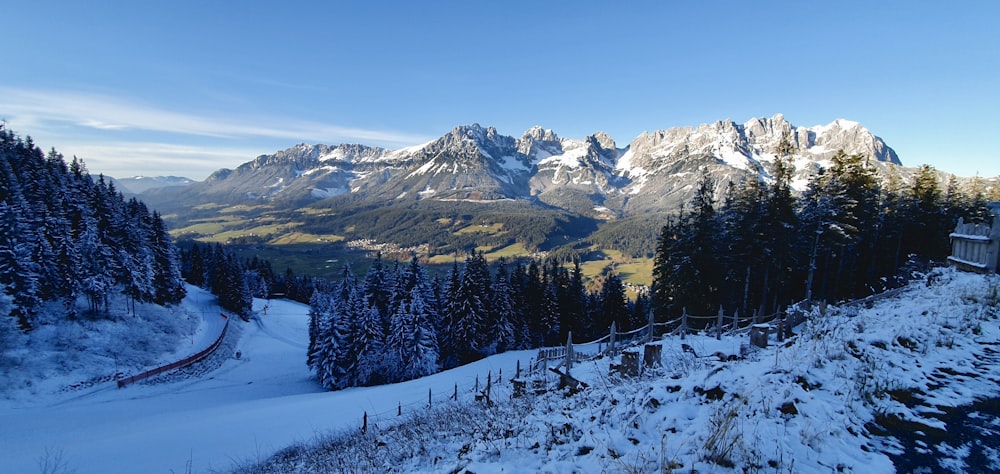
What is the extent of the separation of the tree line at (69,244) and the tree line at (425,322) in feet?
72.2

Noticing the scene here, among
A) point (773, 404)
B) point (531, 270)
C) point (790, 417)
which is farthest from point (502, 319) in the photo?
point (790, 417)

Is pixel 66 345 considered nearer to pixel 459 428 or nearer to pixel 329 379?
pixel 329 379

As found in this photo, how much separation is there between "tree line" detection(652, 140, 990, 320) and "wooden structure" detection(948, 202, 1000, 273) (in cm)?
979

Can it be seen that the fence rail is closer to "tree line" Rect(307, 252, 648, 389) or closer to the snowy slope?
"tree line" Rect(307, 252, 648, 389)

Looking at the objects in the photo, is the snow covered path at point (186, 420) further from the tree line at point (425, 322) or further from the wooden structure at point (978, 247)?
the wooden structure at point (978, 247)

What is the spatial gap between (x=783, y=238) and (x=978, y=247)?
11.6 metres

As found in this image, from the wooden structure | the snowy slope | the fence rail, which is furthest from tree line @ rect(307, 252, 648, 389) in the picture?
the wooden structure

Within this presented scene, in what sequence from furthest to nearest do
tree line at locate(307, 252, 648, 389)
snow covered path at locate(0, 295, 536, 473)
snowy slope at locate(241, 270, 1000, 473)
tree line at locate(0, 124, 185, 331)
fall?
tree line at locate(307, 252, 648, 389), tree line at locate(0, 124, 185, 331), snow covered path at locate(0, 295, 536, 473), snowy slope at locate(241, 270, 1000, 473)

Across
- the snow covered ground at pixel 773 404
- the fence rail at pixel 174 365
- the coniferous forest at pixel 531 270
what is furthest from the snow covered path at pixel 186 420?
the coniferous forest at pixel 531 270

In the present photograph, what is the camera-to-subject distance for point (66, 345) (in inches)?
1449

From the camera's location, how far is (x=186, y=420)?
26.2m

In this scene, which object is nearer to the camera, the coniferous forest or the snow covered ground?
the snow covered ground

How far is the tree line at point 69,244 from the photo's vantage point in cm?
3625

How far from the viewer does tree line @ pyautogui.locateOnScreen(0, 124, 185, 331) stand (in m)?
36.2
